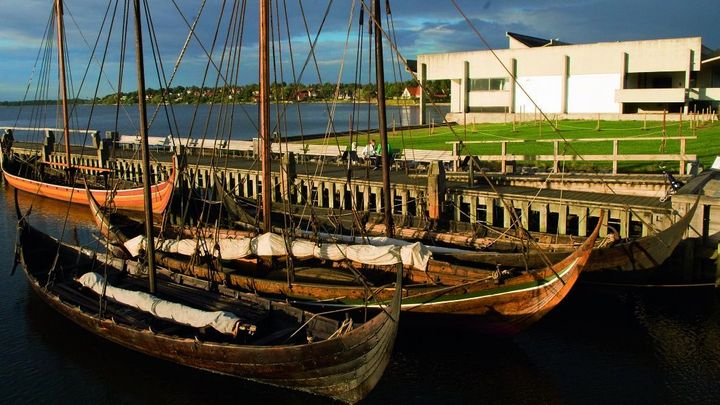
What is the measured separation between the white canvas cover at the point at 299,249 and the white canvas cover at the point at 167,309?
9.48 ft

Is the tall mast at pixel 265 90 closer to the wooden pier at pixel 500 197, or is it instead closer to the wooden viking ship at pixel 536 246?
the wooden pier at pixel 500 197

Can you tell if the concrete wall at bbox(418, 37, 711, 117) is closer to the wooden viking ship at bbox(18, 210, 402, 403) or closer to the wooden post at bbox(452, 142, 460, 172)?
the wooden post at bbox(452, 142, 460, 172)

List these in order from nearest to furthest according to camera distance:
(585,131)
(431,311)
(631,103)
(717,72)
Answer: (431,311) < (585,131) < (631,103) < (717,72)

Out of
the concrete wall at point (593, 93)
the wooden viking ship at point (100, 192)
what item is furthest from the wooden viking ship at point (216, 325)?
the concrete wall at point (593, 93)

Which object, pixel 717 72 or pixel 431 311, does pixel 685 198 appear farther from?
pixel 717 72

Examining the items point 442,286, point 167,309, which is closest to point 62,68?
point 167,309

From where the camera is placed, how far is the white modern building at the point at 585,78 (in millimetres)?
55875

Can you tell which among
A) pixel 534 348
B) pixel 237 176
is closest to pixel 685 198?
pixel 534 348

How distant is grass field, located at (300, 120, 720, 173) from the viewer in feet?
97.9

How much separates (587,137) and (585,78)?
69.7 ft

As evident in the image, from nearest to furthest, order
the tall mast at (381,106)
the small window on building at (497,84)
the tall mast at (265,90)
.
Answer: the tall mast at (265,90)
the tall mast at (381,106)
the small window on building at (497,84)

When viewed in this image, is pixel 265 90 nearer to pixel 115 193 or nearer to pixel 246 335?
pixel 246 335

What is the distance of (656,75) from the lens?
6247cm

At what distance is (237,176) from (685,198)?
24.1m
